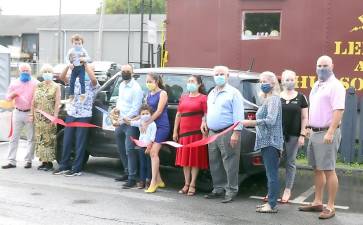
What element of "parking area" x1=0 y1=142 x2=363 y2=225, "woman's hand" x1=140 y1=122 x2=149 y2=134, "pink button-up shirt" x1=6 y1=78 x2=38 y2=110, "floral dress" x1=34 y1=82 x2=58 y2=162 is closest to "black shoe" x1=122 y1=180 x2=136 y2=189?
"parking area" x1=0 y1=142 x2=363 y2=225

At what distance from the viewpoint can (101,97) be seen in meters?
8.45

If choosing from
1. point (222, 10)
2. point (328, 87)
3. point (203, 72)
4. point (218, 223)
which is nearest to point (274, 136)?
point (328, 87)

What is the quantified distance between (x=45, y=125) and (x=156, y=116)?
2.34m

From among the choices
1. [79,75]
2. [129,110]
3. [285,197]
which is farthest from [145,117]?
[285,197]

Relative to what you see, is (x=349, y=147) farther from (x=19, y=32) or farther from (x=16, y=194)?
(x=19, y=32)

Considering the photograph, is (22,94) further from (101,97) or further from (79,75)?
(101,97)

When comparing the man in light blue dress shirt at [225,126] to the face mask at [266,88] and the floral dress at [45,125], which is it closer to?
the face mask at [266,88]

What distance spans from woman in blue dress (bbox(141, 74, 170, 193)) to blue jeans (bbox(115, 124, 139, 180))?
24cm

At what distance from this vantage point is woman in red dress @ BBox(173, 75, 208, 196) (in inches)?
281

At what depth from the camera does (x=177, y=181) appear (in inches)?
328

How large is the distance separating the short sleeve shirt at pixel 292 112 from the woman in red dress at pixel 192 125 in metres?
1.09

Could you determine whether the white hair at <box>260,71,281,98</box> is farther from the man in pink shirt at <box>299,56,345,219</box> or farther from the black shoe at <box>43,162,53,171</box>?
the black shoe at <box>43,162,53,171</box>

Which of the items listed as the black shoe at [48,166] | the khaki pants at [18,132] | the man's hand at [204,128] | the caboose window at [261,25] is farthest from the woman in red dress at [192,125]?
the caboose window at [261,25]

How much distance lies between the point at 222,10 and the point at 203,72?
3264mm
